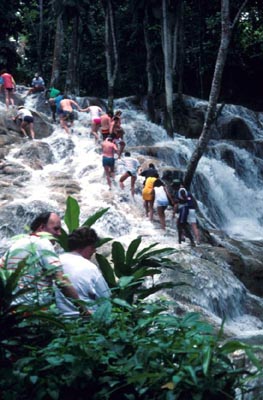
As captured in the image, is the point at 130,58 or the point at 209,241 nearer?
the point at 209,241

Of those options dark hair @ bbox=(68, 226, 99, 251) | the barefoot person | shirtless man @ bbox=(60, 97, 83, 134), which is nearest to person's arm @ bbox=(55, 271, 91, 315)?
dark hair @ bbox=(68, 226, 99, 251)

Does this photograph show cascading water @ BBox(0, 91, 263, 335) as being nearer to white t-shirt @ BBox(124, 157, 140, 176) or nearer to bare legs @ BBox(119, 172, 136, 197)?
bare legs @ BBox(119, 172, 136, 197)

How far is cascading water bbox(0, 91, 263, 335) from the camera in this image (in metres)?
12.6

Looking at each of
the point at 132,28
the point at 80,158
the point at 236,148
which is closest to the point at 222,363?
the point at 80,158

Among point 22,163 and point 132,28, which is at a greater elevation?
point 132,28

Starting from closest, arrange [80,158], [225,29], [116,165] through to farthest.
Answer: [225,29] < [116,165] < [80,158]

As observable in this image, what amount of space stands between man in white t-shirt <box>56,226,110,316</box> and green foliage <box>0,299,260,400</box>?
1103mm

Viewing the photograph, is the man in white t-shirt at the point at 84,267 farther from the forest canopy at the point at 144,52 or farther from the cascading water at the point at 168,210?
the forest canopy at the point at 144,52

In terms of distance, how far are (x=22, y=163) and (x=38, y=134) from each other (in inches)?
132

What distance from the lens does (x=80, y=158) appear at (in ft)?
67.4

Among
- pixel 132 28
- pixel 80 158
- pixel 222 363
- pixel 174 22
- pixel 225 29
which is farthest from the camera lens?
pixel 132 28

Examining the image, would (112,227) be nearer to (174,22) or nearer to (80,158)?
(80,158)

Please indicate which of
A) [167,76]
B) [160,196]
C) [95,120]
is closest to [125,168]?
[160,196]

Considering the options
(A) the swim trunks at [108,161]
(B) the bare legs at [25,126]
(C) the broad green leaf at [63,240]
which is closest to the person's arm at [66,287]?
(C) the broad green leaf at [63,240]
